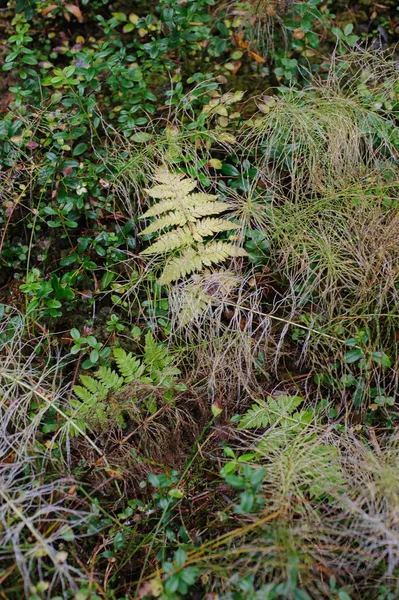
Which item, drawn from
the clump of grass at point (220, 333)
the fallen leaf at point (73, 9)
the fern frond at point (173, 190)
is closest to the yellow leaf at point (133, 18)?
the fallen leaf at point (73, 9)

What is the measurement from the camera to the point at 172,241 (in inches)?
101

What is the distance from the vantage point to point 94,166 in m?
2.77

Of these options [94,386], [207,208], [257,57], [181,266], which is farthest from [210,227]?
[257,57]

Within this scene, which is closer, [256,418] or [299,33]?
[256,418]

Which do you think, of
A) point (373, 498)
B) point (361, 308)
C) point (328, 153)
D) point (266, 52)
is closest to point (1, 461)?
point (373, 498)

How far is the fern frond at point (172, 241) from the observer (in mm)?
2537

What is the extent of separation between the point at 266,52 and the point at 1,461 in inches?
102

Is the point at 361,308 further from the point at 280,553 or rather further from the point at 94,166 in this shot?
the point at 94,166

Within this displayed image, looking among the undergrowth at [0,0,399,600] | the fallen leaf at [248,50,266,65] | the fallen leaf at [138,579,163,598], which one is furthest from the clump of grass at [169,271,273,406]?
the fallen leaf at [248,50,266,65]

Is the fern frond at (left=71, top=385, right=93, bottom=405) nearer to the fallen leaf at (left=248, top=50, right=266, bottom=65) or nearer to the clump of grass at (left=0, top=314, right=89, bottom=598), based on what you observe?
the clump of grass at (left=0, top=314, right=89, bottom=598)

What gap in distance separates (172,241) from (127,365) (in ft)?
2.07

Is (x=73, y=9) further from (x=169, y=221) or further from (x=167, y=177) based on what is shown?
(x=169, y=221)

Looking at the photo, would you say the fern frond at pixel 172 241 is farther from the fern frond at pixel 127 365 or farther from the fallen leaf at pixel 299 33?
the fallen leaf at pixel 299 33

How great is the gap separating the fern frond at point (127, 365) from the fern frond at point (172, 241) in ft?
1.65
